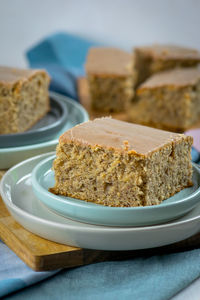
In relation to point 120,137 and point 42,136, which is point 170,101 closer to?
point 42,136

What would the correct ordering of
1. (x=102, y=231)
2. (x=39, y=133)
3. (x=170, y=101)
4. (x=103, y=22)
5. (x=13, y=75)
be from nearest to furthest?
(x=102, y=231) < (x=39, y=133) < (x=13, y=75) < (x=170, y=101) < (x=103, y=22)

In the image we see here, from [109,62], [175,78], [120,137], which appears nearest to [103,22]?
[109,62]

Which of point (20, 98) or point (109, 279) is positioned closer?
point (109, 279)

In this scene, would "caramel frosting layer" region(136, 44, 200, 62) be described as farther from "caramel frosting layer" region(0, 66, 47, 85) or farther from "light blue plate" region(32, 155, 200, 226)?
"light blue plate" region(32, 155, 200, 226)

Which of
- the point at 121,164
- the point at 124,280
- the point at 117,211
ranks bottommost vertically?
the point at 124,280

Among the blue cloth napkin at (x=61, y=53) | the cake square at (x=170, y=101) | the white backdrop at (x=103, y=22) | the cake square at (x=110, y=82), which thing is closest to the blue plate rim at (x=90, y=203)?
the cake square at (x=170, y=101)

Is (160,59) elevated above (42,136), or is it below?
above

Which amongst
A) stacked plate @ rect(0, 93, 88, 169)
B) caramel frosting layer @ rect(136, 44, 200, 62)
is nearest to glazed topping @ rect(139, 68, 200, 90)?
caramel frosting layer @ rect(136, 44, 200, 62)
